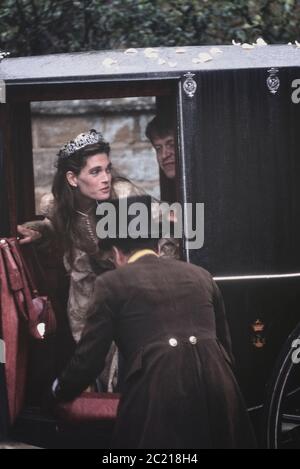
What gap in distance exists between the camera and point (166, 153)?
5.65 metres

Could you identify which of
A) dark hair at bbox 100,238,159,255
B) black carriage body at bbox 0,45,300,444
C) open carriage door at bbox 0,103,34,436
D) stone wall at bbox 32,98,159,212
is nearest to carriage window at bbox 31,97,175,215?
stone wall at bbox 32,98,159,212

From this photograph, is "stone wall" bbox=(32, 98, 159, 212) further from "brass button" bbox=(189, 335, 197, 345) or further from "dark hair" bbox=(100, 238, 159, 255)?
"brass button" bbox=(189, 335, 197, 345)

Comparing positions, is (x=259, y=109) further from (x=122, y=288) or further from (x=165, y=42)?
(x=165, y=42)

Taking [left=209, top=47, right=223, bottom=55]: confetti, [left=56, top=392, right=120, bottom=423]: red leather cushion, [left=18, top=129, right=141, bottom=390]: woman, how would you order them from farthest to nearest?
[left=18, top=129, right=141, bottom=390]: woman, [left=209, top=47, right=223, bottom=55]: confetti, [left=56, top=392, right=120, bottom=423]: red leather cushion

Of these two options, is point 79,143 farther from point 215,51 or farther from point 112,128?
point 112,128

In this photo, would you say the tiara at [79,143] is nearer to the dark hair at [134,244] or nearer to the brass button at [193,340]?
the dark hair at [134,244]

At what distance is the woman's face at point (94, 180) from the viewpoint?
17.1ft

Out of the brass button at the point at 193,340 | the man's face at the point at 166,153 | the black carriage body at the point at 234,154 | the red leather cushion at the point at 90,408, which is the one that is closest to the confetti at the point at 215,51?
the black carriage body at the point at 234,154

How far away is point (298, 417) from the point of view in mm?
5152

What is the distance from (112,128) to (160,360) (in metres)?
2.86

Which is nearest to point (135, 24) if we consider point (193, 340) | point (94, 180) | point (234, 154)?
point (94, 180)

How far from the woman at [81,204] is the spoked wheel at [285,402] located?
89cm

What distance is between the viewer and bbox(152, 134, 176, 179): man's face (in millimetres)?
5605
